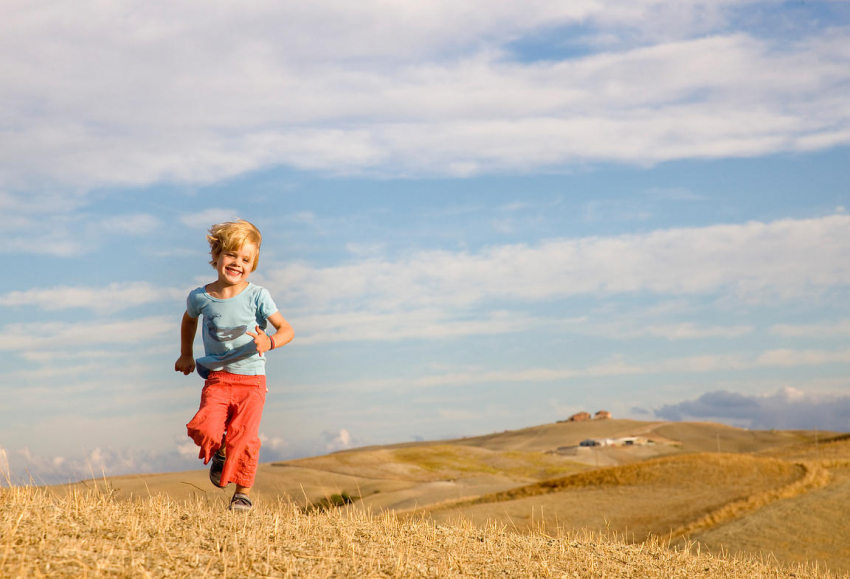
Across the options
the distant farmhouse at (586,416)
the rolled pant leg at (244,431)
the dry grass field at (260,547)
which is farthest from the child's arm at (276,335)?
the distant farmhouse at (586,416)

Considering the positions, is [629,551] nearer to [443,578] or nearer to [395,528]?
[395,528]

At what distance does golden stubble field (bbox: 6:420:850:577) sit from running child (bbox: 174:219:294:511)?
48cm

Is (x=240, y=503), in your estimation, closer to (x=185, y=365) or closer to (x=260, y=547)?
(x=185, y=365)

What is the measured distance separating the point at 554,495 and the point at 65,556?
23.3 metres

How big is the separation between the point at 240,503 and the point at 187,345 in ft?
5.26

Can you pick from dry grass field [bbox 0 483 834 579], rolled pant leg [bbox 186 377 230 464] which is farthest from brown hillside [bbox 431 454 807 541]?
rolled pant leg [bbox 186 377 230 464]

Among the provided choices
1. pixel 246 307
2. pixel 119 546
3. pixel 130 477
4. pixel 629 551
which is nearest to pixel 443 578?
pixel 119 546

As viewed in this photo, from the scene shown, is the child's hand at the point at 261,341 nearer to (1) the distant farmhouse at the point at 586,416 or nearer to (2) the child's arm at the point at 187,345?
(2) the child's arm at the point at 187,345

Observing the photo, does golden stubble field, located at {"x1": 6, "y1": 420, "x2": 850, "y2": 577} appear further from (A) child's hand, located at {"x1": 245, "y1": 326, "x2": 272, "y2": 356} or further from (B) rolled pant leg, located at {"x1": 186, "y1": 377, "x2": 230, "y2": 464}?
(A) child's hand, located at {"x1": 245, "y1": 326, "x2": 272, "y2": 356}

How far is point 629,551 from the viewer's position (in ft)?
26.1

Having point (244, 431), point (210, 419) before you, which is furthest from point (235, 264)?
point (244, 431)

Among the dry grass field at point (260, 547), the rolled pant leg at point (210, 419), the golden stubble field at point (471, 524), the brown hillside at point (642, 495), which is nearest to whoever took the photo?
the dry grass field at point (260, 547)

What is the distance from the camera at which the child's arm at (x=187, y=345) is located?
705 cm

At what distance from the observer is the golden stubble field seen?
4.87 metres
